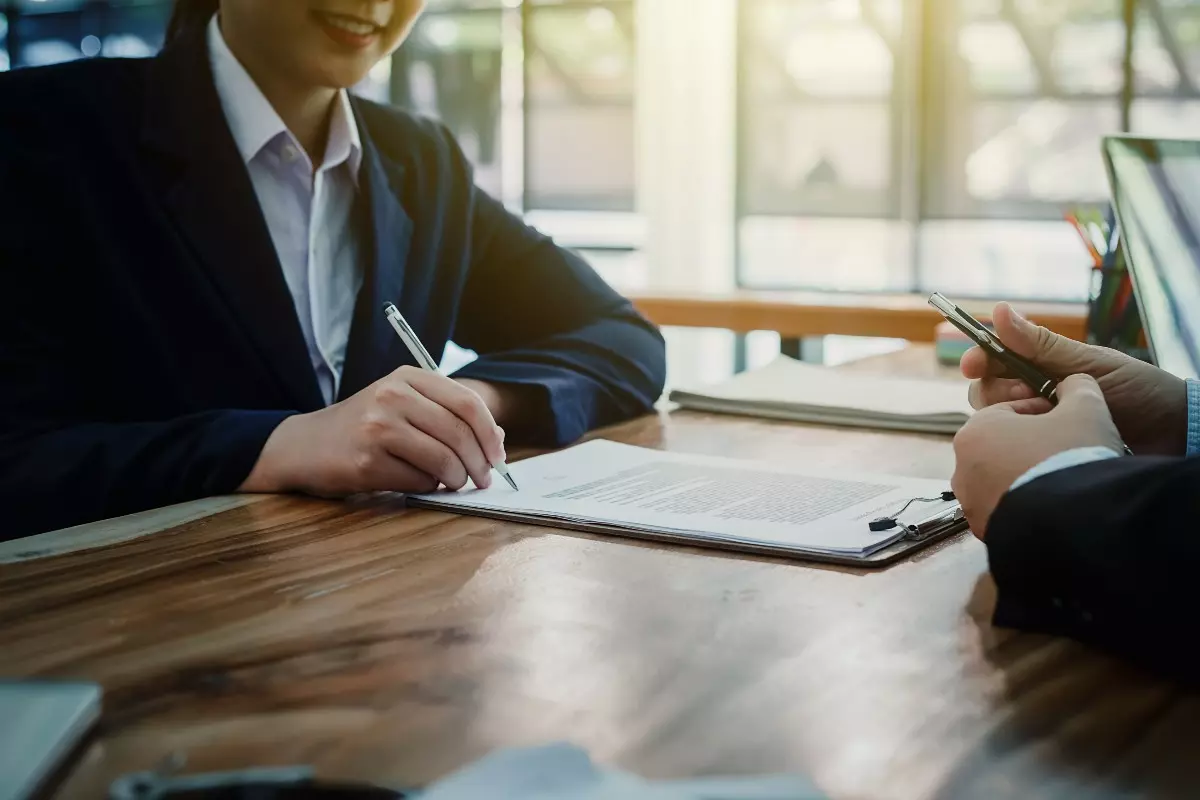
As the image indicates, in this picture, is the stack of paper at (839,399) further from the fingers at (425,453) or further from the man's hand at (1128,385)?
the fingers at (425,453)

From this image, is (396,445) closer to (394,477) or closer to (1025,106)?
(394,477)

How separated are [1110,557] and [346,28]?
38.3 inches

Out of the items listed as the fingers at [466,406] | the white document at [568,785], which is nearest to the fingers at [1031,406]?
the fingers at [466,406]

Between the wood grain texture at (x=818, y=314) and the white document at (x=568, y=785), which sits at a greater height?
the white document at (x=568, y=785)

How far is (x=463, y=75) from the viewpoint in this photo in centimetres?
589

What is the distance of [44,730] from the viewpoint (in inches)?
19.0

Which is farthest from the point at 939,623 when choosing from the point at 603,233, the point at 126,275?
the point at 603,233

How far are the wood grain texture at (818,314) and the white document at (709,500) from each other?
1.64 m

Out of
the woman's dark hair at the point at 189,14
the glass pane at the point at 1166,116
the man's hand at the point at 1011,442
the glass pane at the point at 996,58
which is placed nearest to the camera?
the man's hand at the point at 1011,442

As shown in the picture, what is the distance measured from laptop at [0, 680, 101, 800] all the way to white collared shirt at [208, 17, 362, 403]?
0.84 meters

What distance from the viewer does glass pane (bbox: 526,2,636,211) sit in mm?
5652

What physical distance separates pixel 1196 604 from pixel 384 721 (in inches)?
14.4

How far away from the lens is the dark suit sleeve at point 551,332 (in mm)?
1241

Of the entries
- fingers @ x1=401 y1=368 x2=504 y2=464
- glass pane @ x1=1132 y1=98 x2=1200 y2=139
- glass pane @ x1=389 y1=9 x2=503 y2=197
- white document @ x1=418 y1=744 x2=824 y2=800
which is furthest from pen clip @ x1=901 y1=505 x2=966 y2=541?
glass pane @ x1=389 y1=9 x2=503 y2=197
